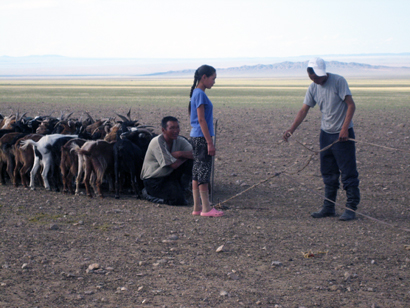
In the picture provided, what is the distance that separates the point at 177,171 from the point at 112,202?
100 cm

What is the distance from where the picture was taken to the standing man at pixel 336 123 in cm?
596

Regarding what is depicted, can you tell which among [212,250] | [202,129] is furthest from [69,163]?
[212,250]

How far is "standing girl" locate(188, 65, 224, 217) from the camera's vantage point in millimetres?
5820

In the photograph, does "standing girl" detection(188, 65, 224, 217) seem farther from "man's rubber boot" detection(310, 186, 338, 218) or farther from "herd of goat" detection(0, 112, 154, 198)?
"herd of goat" detection(0, 112, 154, 198)

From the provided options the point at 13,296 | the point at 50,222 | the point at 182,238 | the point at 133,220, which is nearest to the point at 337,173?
the point at 182,238

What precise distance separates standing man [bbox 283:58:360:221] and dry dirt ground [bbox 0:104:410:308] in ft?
1.78

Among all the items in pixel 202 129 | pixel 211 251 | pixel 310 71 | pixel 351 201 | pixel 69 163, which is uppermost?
pixel 310 71

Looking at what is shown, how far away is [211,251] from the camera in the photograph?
517 cm

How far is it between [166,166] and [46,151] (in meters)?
2.04

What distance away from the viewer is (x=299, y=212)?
6719 millimetres

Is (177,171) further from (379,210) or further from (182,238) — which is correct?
(379,210)

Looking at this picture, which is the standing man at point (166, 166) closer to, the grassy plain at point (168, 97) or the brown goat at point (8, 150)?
the brown goat at point (8, 150)

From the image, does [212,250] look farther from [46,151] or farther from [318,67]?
[46,151]

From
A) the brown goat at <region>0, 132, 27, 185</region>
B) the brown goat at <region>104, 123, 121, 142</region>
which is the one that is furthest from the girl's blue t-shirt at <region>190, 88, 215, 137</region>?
the brown goat at <region>0, 132, 27, 185</region>
